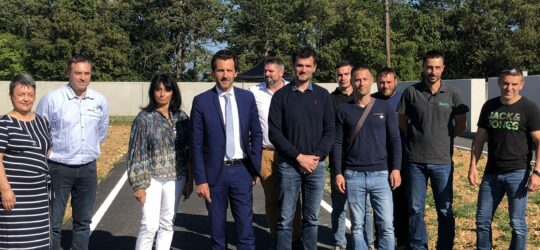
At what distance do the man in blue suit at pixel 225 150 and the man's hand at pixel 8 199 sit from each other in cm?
137

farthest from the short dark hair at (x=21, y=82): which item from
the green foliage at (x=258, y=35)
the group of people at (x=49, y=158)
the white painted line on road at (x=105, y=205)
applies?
the green foliage at (x=258, y=35)

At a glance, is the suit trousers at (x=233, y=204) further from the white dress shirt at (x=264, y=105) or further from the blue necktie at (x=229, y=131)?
the white dress shirt at (x=264, y=105)

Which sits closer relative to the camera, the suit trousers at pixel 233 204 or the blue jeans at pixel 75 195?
the suit trousers at pixel 233 204

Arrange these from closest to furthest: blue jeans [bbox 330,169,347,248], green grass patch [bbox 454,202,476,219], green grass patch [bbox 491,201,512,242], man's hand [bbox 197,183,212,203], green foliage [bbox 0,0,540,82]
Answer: man's hand [bbox 197,183,212,203] < blue jeans [bbox 330,169,347,248] < green grass patch [bbox 491,201,512,242] < green grass patch [bbox 454,202,476,219] < green foliage [bbox 0,0,540,82]

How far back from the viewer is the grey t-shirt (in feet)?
16.2

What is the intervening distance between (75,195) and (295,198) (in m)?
1.99

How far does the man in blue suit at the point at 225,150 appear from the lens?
441 cm

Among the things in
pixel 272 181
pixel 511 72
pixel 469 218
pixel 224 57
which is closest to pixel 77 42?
pixel 469 218

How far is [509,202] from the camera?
15.6 feet

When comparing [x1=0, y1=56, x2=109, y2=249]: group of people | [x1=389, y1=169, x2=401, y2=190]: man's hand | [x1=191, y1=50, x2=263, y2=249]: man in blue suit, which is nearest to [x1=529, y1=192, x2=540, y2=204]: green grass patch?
[x1=389, y1=169, x2=401, y2=190]: man's hand

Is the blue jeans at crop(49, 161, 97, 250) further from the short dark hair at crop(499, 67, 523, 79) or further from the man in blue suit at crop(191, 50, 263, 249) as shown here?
the short dark hair at crop(499, 67, 523, 79)

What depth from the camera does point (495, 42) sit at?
42875 millimetres

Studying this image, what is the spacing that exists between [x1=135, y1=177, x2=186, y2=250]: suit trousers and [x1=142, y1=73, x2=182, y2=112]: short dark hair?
0.62m

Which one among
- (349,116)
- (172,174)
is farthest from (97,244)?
(349,116)
